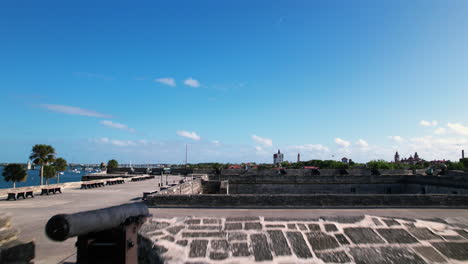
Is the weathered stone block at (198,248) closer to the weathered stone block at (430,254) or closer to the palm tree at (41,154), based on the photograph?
the weathered stone block at (430,254)

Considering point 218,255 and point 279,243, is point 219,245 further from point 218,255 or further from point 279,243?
point 279,243

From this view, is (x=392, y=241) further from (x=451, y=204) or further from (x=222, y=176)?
(x=222, y=176)

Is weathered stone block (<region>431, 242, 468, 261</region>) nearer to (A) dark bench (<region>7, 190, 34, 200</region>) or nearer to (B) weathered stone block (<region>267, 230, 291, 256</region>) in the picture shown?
(B) weathered stone block (<region>267, 230, 291, 256</region>)

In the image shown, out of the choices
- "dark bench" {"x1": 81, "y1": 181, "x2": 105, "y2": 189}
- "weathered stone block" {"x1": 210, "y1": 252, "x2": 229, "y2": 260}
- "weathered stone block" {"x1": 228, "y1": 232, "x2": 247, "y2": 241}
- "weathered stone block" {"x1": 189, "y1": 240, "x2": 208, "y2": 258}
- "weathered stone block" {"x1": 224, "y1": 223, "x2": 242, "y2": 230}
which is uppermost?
"weathered stone block" {"x1": 224, "y1": 223, "x2": 242, "y2": 230}

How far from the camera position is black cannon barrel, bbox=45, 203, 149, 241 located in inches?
117

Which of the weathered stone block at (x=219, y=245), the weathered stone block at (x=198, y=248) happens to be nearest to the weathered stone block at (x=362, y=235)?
the weathered stone block at (x=219, y=245)

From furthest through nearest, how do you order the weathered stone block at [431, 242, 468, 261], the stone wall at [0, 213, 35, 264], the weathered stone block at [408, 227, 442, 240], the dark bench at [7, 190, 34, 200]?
the dark bench at [7, 190, 34, 200]
the weathered stone block at [408, 227, 442, 240]
the weathered stone block at [431, 242, 468, 261]
the stone wall at [0, 213, 35, 264]

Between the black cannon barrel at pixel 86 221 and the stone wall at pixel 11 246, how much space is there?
5.57 ft

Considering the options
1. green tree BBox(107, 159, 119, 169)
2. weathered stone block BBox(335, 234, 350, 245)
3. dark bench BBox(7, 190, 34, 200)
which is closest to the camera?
weathered stone block BBox(335, 234, 350, 245)

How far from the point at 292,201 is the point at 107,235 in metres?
10.2

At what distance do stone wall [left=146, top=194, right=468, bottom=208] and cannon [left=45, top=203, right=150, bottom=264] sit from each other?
352 inches

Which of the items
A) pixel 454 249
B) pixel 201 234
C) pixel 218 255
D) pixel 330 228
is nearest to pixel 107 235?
pixel 201 234

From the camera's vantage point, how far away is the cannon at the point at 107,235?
3.26 m

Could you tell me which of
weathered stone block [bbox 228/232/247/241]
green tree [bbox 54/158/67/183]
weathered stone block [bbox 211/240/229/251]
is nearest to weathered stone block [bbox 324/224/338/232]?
weathered stone block [bbox 228/232/247/241]
